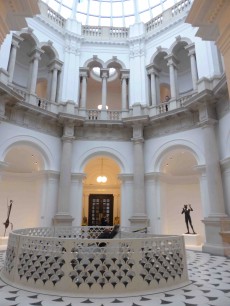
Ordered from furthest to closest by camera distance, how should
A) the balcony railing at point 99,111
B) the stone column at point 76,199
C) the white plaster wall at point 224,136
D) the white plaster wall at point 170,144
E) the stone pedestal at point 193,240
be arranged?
1. the balcony railing at point 99,111
2. the stone column at point 76,199
3. the stone pedestal at point 193,240
4. the white plaster wall at point 170,144
5. the white plaster wall at point 224,136

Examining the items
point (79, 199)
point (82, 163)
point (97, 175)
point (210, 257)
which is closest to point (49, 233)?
point (79, 199)

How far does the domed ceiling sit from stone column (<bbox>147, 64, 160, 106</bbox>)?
4.62 meters

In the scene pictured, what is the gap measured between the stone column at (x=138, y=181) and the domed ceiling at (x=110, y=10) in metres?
9.40

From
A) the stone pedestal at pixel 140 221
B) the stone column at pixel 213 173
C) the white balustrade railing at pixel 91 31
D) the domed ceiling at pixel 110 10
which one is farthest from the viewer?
the domed ceiling at pixel 110 10

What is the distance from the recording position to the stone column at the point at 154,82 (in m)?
15.5

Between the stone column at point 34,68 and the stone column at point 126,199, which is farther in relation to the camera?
the stone column at point 34,68

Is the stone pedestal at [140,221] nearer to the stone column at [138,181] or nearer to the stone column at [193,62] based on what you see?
the stone column at [138,181]

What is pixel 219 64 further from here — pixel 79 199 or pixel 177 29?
pixel 79 199

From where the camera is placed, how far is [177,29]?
15.4 metres

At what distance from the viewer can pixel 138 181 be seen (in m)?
13.9

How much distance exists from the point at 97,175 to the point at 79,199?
16.5 ft

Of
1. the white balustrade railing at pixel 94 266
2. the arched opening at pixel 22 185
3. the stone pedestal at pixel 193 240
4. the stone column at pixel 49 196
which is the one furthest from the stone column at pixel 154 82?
the white balustrade railing at pixel 94 266

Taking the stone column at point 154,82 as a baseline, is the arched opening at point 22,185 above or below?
below

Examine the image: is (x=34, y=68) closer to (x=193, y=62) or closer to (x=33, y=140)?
(x=33, y=140)
